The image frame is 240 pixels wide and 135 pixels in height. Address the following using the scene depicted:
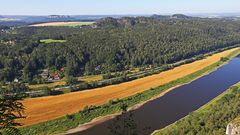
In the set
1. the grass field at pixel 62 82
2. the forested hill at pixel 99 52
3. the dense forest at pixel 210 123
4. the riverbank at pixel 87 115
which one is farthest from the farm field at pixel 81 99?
the dense forest at pixel 210 123

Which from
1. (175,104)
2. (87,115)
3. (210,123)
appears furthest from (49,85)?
(210,123)

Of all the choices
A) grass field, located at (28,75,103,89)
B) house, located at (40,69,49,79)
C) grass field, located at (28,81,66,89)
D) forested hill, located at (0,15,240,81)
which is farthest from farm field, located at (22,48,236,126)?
house, located at (40,69,49,79)

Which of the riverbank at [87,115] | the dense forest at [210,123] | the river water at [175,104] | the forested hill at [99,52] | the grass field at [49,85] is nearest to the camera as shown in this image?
the dense forest at [210,123]

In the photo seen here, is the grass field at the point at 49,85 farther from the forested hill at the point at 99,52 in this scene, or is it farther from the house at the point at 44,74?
the house at the point at 44,74

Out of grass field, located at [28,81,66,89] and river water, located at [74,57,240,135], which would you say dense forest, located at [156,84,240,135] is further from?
grass field, located at [28,81,66,89]

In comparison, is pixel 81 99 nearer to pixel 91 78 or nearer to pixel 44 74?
pixel 91 78

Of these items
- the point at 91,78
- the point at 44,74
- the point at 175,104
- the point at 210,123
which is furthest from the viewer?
the point at 44,74

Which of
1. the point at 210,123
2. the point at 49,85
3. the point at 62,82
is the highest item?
the point at 210,123

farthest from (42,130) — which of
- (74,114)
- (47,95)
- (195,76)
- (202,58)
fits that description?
(202,58)

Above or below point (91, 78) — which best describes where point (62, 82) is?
above
